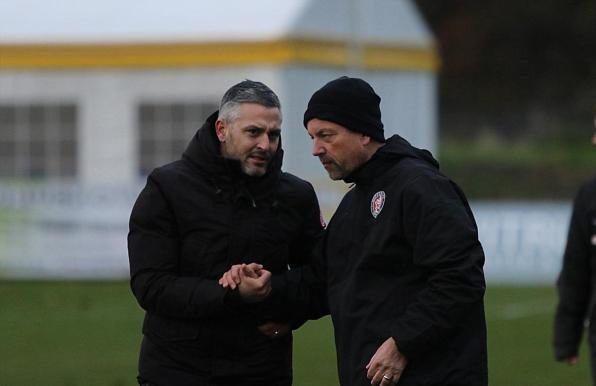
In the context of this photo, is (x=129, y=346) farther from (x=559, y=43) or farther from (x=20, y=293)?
(x=559, y=43)

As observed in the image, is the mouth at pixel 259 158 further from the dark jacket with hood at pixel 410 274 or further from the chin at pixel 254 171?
the dark jacket with hood at pixel 410 274

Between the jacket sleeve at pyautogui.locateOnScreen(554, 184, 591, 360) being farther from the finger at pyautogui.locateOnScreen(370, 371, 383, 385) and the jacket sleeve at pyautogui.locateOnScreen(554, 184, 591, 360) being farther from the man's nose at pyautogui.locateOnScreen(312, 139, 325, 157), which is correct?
the finger at pyautogui.locateOnScreen(370, 371, 383, 385)

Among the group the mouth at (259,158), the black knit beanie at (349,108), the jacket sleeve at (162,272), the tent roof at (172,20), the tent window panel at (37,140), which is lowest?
the tent window panel at (37,140)

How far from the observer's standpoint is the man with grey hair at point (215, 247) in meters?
5.59

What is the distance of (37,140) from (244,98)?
15.7m

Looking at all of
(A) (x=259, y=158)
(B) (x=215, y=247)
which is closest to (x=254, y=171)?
(A) (x=259, y=158)

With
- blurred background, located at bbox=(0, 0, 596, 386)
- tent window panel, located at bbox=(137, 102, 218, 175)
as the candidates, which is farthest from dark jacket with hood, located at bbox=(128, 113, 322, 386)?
tent window panel, located at bbox=(137, 102, 218, 175)

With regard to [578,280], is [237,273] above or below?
above

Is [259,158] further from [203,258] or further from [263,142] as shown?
[203,258]

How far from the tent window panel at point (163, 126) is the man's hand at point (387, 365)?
50.5 feet

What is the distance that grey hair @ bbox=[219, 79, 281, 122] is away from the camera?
18.4ft

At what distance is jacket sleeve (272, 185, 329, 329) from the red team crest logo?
434mm

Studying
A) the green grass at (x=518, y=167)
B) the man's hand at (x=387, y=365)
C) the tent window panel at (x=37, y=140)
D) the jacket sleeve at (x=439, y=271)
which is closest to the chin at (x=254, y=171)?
the jacket sleeve at (x=439, y=271)

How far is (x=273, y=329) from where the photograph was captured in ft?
18.7
